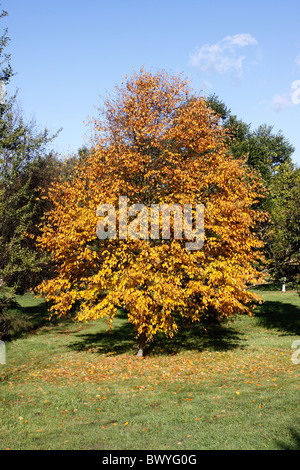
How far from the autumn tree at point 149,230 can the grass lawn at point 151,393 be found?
82.7 inches

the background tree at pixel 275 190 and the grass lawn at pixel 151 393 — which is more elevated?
the background tree at pixel 275 190

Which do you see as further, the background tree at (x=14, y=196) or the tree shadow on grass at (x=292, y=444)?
the background tree at (x=14, y=196)

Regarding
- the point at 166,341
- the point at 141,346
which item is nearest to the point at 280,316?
the point at 166,341

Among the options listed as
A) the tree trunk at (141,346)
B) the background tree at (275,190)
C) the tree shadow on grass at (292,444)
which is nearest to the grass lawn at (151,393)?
the tree shadow on grass at (292,444)

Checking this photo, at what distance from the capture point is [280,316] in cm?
3112

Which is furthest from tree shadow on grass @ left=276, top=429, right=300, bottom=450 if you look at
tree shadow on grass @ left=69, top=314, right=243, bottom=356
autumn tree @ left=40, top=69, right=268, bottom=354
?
tree shadow on grass @ left=69, top=314, right=243, bottom=356

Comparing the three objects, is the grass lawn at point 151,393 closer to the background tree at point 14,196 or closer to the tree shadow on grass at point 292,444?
the tree shadow on grass at point 292,444

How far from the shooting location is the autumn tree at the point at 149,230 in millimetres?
14539

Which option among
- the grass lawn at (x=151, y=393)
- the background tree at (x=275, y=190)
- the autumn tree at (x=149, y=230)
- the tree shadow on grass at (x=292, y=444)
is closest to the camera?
the tree shadow on grass at (x=292, y=444)

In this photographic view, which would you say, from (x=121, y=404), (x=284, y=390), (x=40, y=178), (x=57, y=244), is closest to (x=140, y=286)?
(x=57, y=244)

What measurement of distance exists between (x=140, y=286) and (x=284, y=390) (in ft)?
21.7

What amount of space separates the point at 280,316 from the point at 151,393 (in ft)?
71.3

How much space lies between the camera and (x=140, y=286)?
15.7 m

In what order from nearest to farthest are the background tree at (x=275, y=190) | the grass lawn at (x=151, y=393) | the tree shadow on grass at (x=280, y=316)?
the grass lawn at (x=151, y=393)
the background tree at (x=275, y=190)
the tree shadow on grass at (x=280, y=316)
